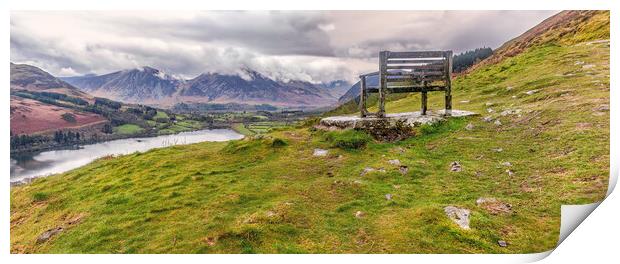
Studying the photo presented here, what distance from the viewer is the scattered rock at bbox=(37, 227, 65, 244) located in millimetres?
11414

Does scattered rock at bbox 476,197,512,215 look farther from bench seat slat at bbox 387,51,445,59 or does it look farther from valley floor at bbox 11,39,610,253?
bench seat slat at bbox 387,51,445,59

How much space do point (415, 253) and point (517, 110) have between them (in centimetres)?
1504

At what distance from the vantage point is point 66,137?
86.7m

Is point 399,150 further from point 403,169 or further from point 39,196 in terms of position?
point 39,196

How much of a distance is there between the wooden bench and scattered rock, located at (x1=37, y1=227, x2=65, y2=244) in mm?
15475

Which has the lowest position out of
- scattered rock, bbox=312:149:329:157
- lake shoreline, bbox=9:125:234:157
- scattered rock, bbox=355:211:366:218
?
lake shoreline, bbox=9:125:234:157

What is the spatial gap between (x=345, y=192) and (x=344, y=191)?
0.09 metres

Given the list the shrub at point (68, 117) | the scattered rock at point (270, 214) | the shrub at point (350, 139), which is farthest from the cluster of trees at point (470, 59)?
the shrub at point (68, 117)

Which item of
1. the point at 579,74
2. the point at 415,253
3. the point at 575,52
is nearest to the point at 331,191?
the point at 415,253

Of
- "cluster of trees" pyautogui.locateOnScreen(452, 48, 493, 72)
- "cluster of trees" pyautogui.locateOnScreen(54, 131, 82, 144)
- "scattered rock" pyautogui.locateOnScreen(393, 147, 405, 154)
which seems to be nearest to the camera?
"scattered rock" pyautogui.locateOnScreen(393, 147, 405, 154)

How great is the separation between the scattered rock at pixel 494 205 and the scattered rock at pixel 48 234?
14.5 meters

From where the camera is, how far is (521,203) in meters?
10.5

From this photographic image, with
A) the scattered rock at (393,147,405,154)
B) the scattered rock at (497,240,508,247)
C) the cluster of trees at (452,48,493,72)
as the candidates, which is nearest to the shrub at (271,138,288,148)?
the scattered rock at (393,147,405,154)

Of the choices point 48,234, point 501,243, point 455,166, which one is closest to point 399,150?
point 455,166
